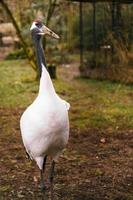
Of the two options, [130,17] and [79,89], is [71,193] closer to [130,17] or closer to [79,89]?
[79,89]

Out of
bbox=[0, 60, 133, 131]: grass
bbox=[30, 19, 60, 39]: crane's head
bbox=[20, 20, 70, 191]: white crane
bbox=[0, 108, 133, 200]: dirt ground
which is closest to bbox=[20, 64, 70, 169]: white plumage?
bbox=[20, 20, 70, 191]: white crane

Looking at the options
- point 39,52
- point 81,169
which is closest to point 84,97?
point 81,169

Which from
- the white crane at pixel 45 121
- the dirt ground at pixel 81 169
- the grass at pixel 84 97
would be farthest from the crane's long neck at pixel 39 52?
the grass at pixel 84 97

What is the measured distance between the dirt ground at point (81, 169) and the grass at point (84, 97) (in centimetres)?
75

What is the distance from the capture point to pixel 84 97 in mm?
11781

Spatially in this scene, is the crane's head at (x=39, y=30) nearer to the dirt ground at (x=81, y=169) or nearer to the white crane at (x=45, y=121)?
the white crane at (x=45, y=121)

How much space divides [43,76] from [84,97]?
21.4 ft

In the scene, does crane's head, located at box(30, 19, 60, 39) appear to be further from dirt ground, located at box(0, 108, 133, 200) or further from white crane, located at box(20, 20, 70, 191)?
dirt ground, located at box(0, 108, 133, 200)

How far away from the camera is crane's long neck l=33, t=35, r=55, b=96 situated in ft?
17.1

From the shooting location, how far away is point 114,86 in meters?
12.8

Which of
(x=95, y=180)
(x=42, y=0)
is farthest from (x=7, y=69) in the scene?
(x=95, y=180)

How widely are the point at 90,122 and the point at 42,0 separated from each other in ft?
27.3

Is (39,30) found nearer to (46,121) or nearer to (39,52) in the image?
(39,52)

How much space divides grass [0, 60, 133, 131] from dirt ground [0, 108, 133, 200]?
29.6 inches
